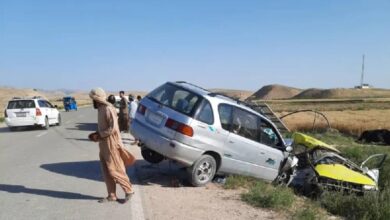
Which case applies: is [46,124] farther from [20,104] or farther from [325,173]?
[325,173]

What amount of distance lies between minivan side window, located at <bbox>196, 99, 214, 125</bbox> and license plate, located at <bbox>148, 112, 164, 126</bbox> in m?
0.78

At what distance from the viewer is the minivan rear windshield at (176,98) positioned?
9727mm

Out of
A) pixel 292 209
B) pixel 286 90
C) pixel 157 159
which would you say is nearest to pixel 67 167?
pixel 157 159

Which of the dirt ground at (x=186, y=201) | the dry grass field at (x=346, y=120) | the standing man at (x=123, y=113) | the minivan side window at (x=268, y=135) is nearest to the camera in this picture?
the dirt ground at (x=186, y=201)

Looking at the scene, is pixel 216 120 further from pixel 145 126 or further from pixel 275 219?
pixel 275 219

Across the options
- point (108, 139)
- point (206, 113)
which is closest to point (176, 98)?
point (206, 113)

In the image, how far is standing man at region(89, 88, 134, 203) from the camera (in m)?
7.76

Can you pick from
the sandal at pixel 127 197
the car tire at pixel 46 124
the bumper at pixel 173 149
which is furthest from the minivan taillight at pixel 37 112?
the sandal at pixel 127 197

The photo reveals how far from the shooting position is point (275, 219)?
749cm

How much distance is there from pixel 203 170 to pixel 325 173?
3.26m

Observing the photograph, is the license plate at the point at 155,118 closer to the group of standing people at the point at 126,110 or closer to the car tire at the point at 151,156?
the car tire at the point at 151,156

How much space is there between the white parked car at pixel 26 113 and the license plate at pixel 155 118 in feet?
49.2

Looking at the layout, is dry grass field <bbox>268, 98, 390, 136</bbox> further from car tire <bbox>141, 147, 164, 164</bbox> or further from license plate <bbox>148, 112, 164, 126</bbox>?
license plate <bbox>148, 112, 164, 126</bbox>

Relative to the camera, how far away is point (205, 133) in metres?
9.59
